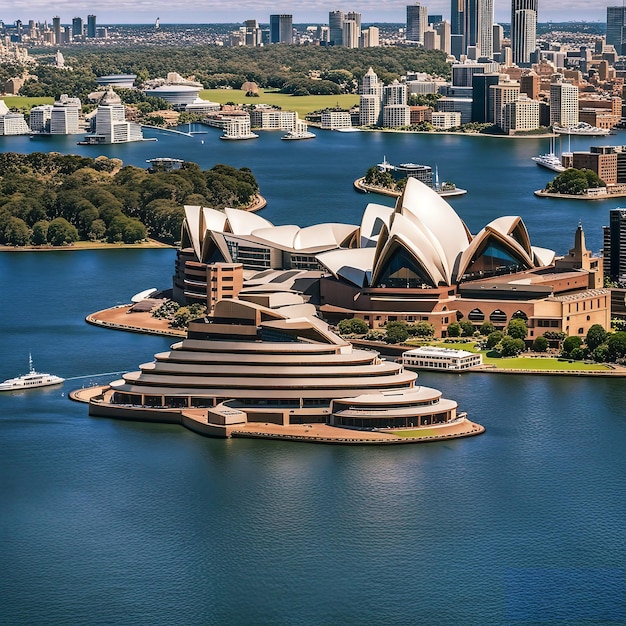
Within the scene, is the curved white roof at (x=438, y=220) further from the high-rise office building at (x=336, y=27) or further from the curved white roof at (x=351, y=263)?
the high-rise office building at (x=336, y=27)

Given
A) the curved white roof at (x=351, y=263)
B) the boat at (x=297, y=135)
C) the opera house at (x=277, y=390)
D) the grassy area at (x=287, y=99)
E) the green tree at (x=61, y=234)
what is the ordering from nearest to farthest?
the opera house at (x=277, y=390), the curved white roof at (x=351, y=263), the green tree at (x=61, y=234), the boat at (x=297, y=135), the grassy area at (x=287, y=99)

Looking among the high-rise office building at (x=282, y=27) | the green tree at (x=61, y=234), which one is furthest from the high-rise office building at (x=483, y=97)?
the high-rise office building at (x=282, y=27)

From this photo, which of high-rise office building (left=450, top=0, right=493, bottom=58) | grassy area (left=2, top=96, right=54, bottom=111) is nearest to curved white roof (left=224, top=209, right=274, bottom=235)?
grassy area (left=2, top=96, right=54, bottom=111)

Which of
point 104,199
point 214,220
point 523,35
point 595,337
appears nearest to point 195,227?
point 214,220

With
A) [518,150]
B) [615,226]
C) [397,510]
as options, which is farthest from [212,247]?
[518,150]

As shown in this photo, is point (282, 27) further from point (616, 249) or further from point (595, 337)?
point (595, 337)
